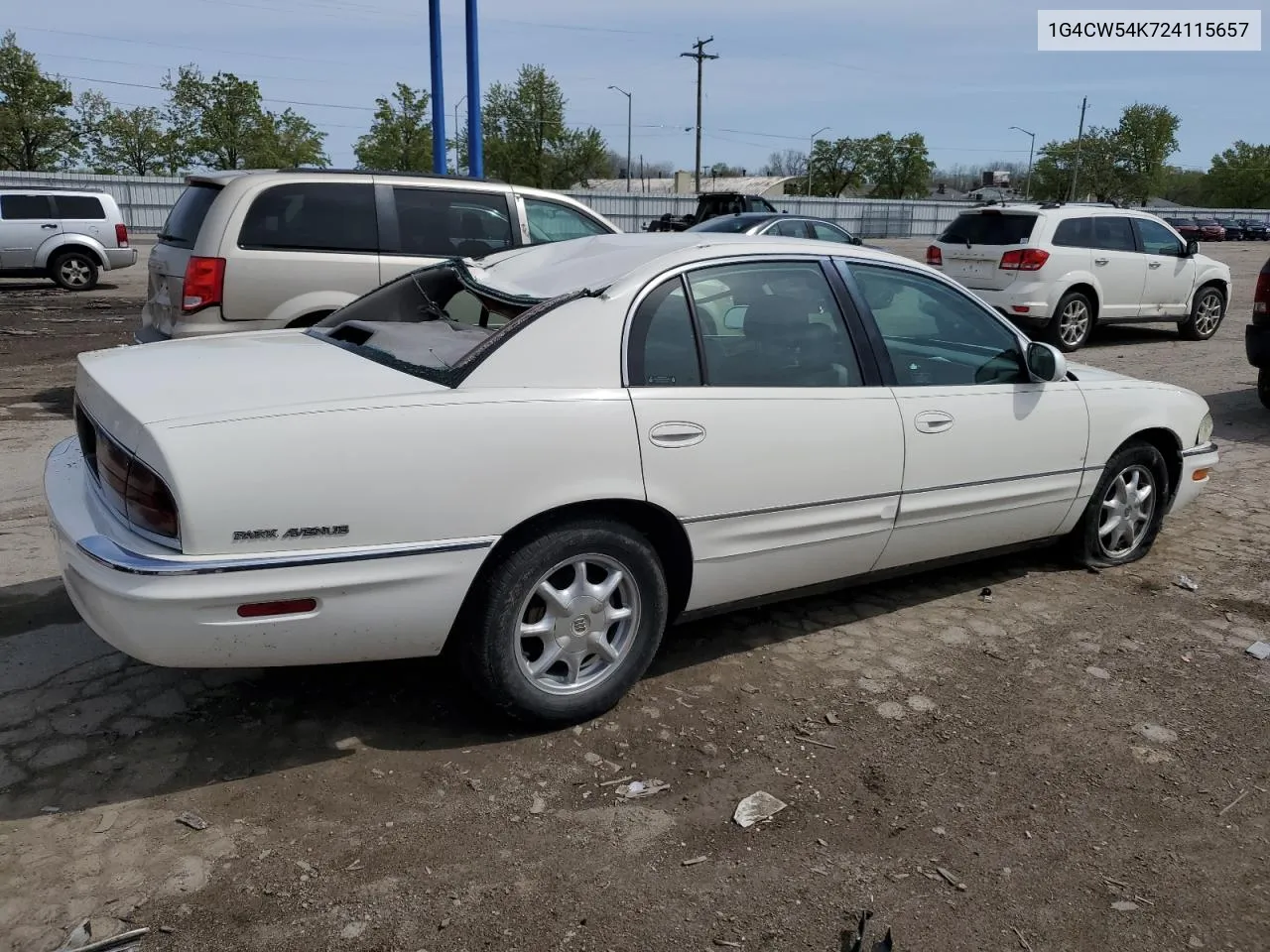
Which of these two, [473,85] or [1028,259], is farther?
[473,85]

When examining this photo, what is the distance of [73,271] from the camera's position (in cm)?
1817

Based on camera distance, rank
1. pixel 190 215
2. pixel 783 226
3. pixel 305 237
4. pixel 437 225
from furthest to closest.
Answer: pixel 783 226 < pixel 437 225 < pixel 190 215 < pixel 305 237

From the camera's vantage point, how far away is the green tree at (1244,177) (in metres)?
91.0

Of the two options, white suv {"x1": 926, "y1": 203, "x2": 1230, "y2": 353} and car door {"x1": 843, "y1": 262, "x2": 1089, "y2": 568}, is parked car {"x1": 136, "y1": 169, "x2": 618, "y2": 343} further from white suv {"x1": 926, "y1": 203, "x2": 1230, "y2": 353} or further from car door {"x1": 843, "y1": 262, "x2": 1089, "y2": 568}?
white suv {"x1": 926, "y1": 203, "x2": 1230, "y2": 353}

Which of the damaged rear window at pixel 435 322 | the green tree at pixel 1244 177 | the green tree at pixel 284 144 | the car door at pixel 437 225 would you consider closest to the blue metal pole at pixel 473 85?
the car door at pixel 437 225

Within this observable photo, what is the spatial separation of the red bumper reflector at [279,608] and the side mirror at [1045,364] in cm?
323

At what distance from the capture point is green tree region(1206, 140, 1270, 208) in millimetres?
91000

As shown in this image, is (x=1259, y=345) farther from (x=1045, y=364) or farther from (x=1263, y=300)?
(x=1045, y=364)

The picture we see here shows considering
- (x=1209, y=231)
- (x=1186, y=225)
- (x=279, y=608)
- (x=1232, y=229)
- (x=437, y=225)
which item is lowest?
(x=279, y=608)

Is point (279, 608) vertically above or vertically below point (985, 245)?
below

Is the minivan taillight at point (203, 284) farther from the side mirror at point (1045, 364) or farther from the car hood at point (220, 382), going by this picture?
the side mirror at point (1045, 364)

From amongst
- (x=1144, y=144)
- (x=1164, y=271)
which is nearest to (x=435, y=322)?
(x=1164, y=271)

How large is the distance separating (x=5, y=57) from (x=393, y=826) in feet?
199

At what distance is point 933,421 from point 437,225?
4769 mm
